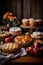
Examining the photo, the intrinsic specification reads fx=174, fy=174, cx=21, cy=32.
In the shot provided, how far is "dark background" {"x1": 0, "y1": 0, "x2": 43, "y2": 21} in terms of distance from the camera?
4215 millimetres

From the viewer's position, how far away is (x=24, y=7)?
4.30 m

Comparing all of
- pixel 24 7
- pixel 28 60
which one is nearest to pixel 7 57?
pixel 28 60

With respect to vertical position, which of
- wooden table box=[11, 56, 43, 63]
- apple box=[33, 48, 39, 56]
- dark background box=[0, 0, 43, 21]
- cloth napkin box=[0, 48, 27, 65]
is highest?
dark background box=[0, 0, 43, 21]

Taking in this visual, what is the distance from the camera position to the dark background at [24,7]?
4215mm

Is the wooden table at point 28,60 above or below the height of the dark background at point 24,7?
below

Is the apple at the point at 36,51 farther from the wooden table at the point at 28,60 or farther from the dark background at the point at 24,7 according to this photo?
the dark background at the point at 24,7

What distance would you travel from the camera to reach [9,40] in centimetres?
206

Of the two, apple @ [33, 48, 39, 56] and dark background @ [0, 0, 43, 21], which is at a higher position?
dark background @ [0, 0, 43, 21]

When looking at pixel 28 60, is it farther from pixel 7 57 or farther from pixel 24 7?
pixel 24 7

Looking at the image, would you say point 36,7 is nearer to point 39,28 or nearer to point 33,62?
point 39,28

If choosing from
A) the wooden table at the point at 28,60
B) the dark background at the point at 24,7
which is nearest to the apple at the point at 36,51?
the wooden table at the point at 28,60

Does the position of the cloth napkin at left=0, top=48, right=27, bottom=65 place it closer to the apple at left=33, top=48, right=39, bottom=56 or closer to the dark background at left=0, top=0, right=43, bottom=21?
the apple at left=33, top=48, right=39, bottom=56

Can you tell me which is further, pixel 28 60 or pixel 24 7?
pixel 24 7

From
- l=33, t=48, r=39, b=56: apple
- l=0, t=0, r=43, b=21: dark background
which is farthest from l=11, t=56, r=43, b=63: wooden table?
l=0, t=0, r=43, b=21: dark background
